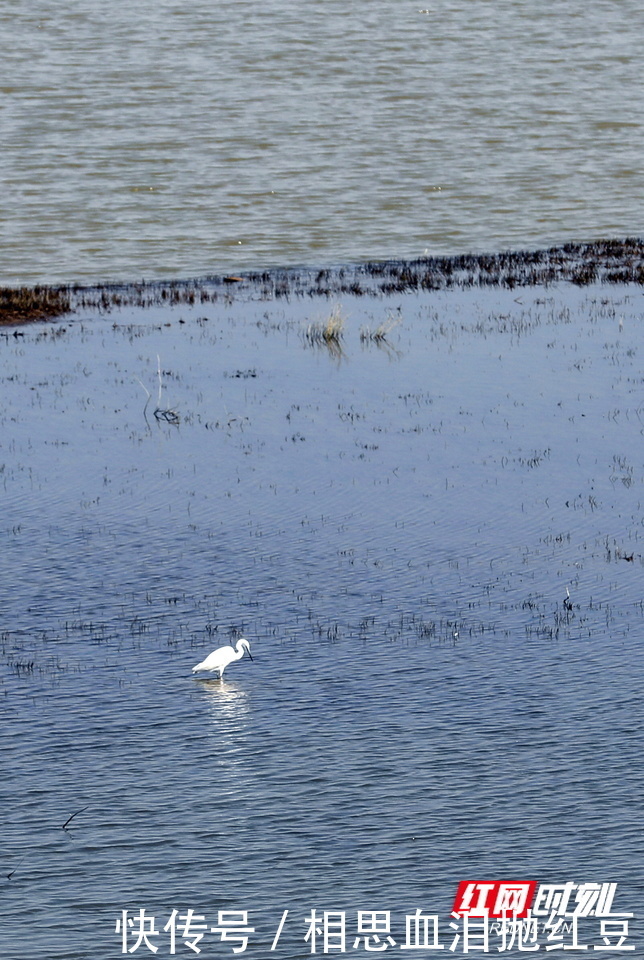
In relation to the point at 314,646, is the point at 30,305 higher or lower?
lower

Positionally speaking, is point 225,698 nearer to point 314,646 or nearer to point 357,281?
point 314,646

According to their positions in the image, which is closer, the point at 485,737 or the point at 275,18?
the point at 485,737

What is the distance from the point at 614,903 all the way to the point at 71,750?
13.9 feet

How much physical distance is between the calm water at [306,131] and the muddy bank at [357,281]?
9.47 ft

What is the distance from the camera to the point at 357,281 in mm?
38031

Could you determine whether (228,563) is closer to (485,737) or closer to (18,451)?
(485,737)

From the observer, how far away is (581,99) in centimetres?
7094

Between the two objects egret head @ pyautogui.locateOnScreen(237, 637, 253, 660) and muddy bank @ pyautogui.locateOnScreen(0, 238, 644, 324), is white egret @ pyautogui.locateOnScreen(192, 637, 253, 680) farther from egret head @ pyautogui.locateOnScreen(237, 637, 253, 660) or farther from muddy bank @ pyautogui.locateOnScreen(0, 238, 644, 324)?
muddy bank @ pyautogui.locateOnScreen(0, 238, 644, 324)

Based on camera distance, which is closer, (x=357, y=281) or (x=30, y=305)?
(x=30, y=305)

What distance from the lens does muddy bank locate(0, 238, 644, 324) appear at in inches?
1411

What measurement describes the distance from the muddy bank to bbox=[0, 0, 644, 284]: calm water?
2885 mm

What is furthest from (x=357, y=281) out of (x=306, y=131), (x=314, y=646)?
(x=306, y=131)

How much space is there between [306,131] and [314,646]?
54068mm

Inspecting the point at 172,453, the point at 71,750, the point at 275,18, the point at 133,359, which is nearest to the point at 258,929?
the point at 71,750
